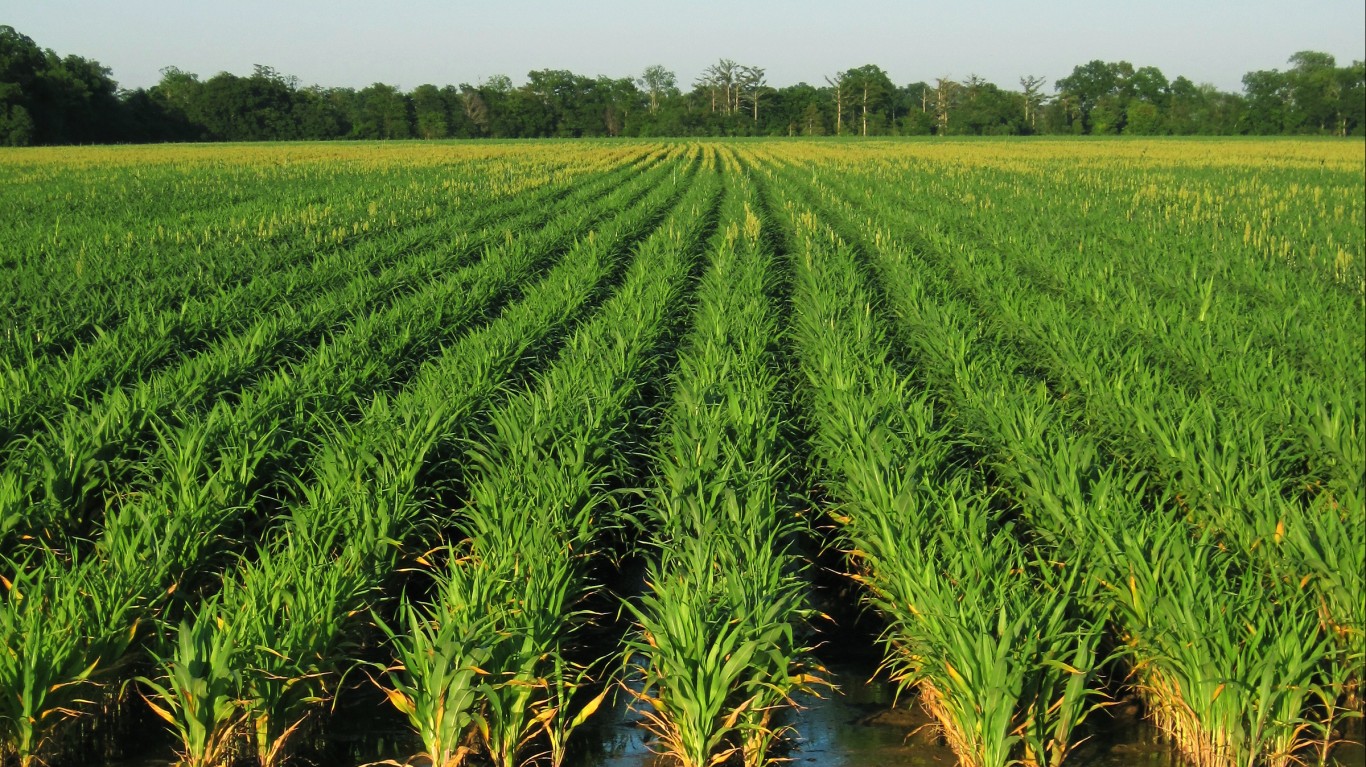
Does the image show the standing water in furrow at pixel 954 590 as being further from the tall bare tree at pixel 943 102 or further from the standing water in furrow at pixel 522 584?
the tall bare tree at pixel 943 102

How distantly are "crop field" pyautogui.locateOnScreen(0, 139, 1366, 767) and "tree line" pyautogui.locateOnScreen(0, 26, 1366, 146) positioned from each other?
67.0m

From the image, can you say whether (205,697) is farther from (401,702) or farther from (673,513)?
(673,513)

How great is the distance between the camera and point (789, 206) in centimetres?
2164

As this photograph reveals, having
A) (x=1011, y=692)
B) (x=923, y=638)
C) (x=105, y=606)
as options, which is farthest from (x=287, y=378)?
(x=1011, y=692)

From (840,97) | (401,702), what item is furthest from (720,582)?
(840,97)

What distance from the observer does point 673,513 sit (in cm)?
499

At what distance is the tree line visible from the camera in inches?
2785

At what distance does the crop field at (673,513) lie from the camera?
3.57m

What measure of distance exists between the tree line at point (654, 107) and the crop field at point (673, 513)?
67.0 meters

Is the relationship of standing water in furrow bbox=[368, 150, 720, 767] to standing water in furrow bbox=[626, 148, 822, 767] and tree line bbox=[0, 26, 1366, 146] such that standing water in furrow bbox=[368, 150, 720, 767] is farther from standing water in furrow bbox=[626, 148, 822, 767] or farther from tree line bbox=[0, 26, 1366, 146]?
tree line bbox=[0, 26, 1366, 146]

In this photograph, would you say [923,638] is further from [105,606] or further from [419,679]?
[105,606]

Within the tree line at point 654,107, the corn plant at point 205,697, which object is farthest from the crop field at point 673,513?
the tree line at point 654,107

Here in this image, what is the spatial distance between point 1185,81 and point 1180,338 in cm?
11452

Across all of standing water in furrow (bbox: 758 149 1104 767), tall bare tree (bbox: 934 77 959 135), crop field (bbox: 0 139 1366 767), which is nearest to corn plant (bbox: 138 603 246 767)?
crop field (bbox: 0 139 1366 767)
